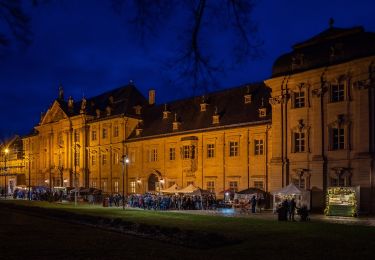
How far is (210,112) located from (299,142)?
15784 mm

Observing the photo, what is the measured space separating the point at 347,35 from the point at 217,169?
20.0 meters

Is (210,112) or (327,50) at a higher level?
(327,50)

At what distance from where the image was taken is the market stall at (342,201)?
35.4m

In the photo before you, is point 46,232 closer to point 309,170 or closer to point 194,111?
point 309,170

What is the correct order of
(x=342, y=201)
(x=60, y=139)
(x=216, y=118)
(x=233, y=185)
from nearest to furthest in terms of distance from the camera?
1. (x=342, y=201)
2. (x=233, y=185)
3. (x=216, y=118)
4. (x=60, y=139)

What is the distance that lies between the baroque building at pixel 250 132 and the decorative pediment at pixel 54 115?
0.38 meters

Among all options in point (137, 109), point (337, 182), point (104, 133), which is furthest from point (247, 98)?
point (104, 133)

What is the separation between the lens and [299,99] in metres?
43.3

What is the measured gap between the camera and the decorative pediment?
7944 cm

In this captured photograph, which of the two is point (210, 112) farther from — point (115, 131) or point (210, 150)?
point (115, 131)

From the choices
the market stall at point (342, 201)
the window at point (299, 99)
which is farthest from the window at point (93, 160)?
the market stall at point (342, 201)

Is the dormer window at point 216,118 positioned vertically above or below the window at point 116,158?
above

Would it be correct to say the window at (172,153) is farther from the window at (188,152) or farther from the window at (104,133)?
the window at (104,133)

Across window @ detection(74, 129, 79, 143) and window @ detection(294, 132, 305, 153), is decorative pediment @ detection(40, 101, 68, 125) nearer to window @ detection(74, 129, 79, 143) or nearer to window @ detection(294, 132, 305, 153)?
window @ detection(74, 129, 79, 143)
